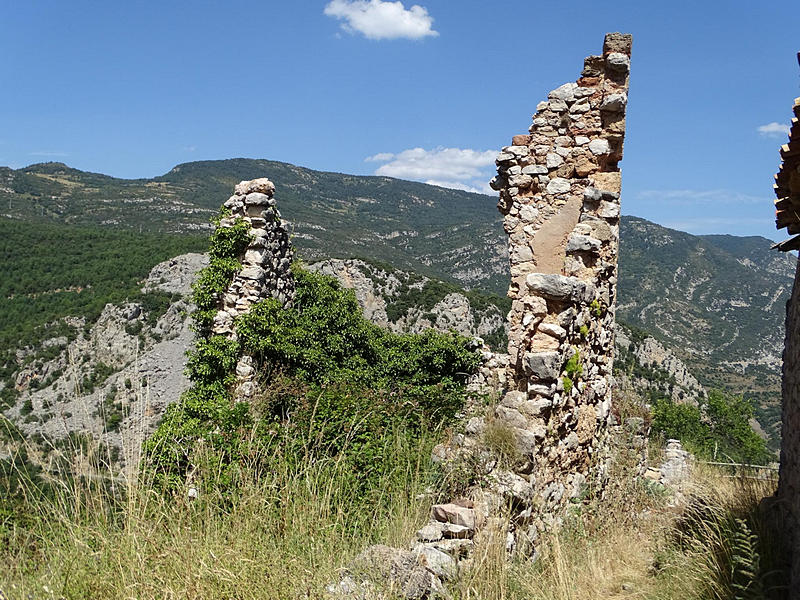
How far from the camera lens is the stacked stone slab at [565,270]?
182 inches

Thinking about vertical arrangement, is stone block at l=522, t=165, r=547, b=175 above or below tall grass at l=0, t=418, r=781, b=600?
above

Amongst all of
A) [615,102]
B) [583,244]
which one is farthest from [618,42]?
[583,244]

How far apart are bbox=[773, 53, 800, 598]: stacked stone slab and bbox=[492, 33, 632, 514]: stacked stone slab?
5.03 feet

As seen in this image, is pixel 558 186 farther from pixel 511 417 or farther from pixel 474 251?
pixel 474 251

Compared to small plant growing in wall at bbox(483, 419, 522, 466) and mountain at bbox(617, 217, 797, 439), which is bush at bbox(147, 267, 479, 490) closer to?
small plant growing in wall at bbox(483, 419, 522, 466)

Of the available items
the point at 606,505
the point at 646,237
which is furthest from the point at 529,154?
the point at 646,237

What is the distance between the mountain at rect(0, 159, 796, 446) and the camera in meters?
68.8

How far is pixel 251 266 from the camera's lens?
924 cm

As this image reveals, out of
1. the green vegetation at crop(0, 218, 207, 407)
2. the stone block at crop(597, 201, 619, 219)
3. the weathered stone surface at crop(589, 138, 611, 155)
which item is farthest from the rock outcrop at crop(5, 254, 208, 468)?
the weathered stone surface at crop(589, 138, 611, 155)

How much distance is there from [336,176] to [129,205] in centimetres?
8137

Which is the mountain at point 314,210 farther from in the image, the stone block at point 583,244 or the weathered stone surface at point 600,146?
the stone block at point 583,244

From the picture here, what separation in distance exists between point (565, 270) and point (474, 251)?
82.2m

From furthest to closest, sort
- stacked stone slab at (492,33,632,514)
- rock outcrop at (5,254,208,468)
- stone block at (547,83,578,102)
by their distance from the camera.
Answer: stone block at (547,83,578,102), stacked stone slab at (492,33,632,514), rock outcrop at (5,254,208,468)

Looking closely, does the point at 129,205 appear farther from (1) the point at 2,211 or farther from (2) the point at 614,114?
(2) the point at 614,114
